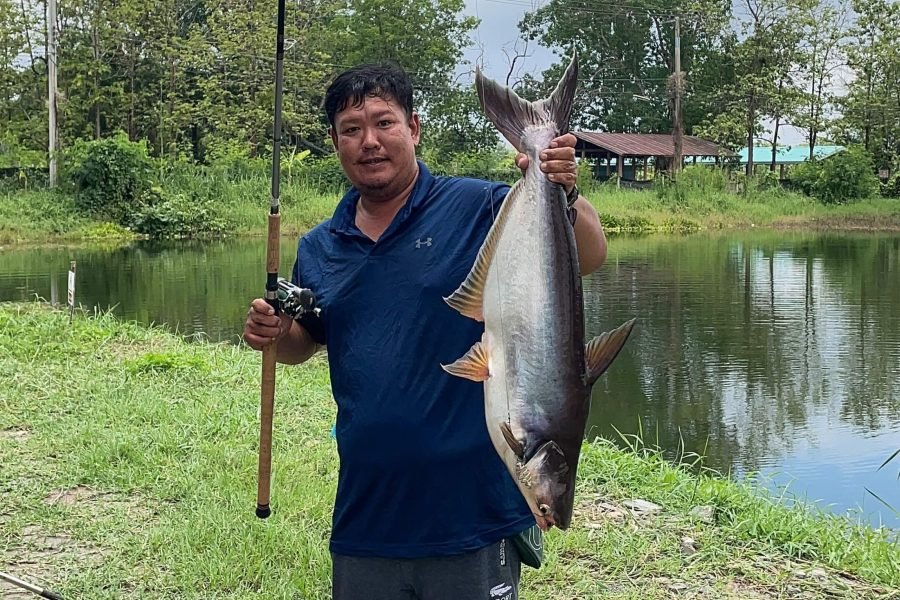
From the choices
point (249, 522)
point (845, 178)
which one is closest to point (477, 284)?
point (249, 522)

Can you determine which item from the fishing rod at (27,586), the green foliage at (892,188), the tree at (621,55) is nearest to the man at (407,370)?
the fishing rod at (27,586)

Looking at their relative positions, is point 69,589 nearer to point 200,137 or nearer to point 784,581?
point 784,581

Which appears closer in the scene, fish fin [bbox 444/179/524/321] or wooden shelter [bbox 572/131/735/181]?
fish fin [bbox 444/179/524/321]

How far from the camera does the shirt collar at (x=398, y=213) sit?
2096 millimetres

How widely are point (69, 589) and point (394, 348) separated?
81.5 inches

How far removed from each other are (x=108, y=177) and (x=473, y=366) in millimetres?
24591

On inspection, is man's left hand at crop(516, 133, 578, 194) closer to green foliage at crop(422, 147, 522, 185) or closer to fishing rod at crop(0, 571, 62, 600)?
fishing rod at crop(0, 571, 62, 600)

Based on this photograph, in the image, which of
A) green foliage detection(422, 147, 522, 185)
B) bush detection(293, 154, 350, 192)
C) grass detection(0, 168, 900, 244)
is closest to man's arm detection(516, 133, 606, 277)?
grass detection(0, 168, 900, 244)

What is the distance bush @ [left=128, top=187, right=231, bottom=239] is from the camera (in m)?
24.4

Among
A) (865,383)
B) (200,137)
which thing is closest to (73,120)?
(200,137)

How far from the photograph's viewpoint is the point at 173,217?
24.6 meters

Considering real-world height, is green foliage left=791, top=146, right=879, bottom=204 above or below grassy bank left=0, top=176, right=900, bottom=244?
above

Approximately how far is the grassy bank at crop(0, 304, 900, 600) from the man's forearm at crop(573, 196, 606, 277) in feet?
5.34

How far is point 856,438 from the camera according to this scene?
7039mm
